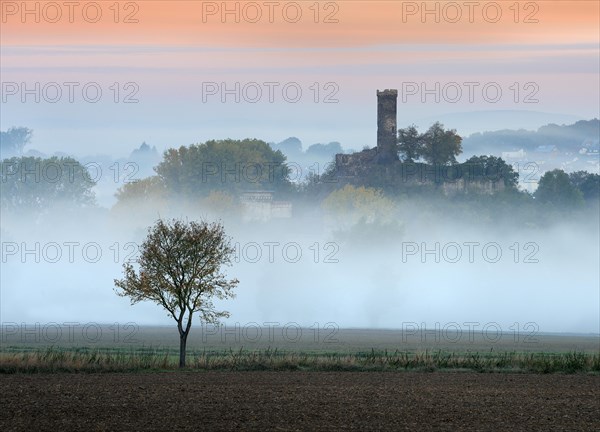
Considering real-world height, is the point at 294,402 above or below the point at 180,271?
below

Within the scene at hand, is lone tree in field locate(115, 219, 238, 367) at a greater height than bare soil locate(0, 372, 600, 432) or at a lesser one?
greater

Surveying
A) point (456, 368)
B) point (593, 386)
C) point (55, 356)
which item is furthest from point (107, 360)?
point (593, 386)

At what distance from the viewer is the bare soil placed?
167ft

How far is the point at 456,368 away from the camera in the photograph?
76.2 m

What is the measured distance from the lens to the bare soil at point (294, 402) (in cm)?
5075

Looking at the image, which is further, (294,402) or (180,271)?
(180,271)

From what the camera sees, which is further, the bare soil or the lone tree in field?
the lone tree in field

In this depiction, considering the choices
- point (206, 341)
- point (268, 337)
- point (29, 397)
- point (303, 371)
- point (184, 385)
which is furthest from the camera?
point (268, 337)

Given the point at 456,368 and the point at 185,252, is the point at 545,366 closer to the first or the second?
the point at 456,368

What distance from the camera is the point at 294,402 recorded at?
56875mm

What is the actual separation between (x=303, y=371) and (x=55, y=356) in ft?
39.8

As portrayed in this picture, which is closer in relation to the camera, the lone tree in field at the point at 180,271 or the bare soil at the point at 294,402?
the bare soil at the point at 294,402

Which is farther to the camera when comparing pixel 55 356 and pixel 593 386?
pixel 55 356

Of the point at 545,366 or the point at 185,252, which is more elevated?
the point at 185,252
